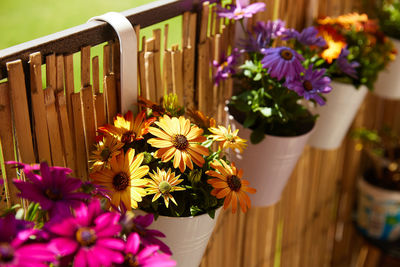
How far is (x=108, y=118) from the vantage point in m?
0.84

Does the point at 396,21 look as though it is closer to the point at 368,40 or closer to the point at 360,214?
the point at 368,40

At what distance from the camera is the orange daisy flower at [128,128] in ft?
2.43

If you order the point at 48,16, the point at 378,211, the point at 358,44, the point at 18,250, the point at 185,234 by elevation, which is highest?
the point at 18,250

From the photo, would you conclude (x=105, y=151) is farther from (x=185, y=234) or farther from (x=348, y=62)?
(x=348, y=62)

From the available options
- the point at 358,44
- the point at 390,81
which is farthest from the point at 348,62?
the point at 390,81

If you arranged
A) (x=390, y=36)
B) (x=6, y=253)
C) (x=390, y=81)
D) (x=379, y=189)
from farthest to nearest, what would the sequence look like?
(x=379, y=189) → (x=390, y=81) → (x=390, y=36) → (x=6, y=253)

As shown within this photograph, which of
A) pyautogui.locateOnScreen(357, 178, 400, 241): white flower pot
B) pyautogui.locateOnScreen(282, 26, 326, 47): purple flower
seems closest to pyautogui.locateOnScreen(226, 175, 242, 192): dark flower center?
pyautogui.locateOnScreen(282, 26, 326, 47): purple flower

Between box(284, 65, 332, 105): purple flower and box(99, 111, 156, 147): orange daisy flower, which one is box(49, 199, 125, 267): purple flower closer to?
box(99, 111, 156, 147): orange daisy flower

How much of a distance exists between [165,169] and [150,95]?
0.22m

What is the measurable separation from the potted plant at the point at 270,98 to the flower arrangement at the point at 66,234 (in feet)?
1.60

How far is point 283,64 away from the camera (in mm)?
910

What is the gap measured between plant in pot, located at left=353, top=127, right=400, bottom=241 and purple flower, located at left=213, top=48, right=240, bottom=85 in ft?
3.70

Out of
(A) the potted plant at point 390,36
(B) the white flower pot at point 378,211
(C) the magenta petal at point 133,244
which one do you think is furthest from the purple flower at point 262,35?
(B) the white flower pot at point 378,211

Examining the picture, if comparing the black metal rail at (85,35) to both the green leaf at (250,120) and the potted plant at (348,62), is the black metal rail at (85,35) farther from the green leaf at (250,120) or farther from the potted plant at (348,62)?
the potted plant at (348,62)
